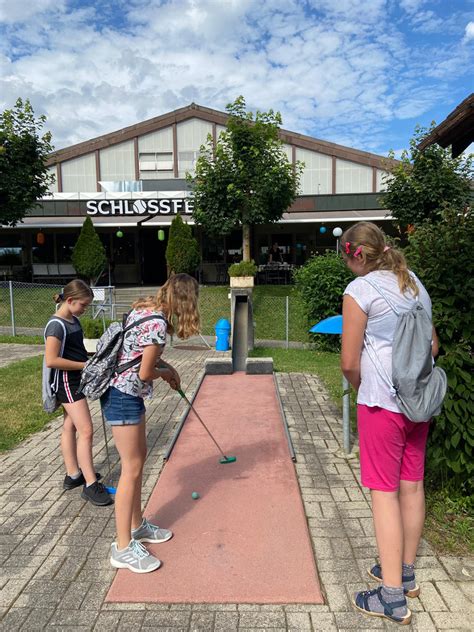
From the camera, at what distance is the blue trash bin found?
10484 millimetres

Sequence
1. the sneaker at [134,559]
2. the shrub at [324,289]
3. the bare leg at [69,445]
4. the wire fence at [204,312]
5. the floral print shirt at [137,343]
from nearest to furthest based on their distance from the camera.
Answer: the floral print shirt at [137,343]
the sneaker at [134,559]
the bare leg at [69,445]
the shrub at [324,289]
the wire fence at [204,312]

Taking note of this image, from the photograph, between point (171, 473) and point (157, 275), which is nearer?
point (171, 473)

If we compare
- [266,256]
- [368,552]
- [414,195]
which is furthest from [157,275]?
[368,552]

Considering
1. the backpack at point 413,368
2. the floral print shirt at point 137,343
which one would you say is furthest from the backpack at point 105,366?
the backpack at point 413,368

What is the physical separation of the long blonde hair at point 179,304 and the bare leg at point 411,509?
1.37 meters

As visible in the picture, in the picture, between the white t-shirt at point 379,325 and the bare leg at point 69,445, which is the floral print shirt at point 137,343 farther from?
the bare leg at point 69,445

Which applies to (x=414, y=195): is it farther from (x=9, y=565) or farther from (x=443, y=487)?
(x=9, y=565)

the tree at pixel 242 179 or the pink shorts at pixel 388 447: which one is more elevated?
the tree at pixel 242 179

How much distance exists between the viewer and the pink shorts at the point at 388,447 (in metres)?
2.23

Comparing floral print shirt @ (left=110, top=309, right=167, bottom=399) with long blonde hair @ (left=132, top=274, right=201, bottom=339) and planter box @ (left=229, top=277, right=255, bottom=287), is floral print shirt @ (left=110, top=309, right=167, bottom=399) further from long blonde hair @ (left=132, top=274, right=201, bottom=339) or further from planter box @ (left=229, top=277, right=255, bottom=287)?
planter box @ (left=229, top=277, right=255, bottom=287)

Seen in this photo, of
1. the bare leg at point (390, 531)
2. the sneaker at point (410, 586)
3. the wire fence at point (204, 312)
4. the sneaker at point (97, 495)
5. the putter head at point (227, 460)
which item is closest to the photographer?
the bare leg at point (390, 531)

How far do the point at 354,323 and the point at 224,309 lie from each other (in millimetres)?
12337

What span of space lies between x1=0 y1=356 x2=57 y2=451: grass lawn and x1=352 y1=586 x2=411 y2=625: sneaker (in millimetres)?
3790

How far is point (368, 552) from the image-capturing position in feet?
9.49
